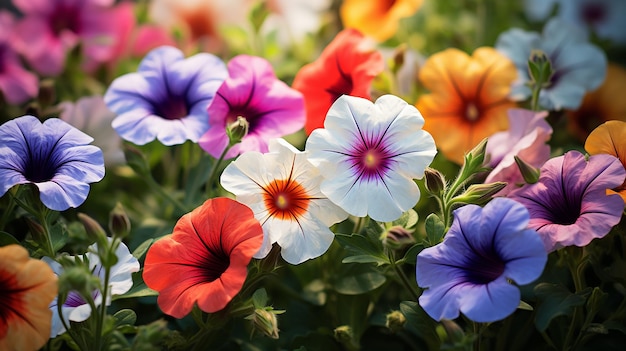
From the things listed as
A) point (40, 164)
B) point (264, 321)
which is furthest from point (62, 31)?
point (264, 321)

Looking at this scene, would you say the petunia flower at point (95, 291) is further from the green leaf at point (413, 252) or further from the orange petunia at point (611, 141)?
the orange petunia at point (611, 141)

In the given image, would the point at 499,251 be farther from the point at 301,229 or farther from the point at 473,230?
the point at 301,229

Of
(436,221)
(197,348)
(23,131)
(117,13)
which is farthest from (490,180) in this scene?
(117,13)

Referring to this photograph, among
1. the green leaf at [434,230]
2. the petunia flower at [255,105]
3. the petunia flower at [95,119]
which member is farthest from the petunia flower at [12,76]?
the green leaf at [434,230]

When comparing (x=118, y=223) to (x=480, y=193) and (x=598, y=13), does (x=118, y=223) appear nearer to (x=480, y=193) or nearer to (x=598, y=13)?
(x=480, y=193)

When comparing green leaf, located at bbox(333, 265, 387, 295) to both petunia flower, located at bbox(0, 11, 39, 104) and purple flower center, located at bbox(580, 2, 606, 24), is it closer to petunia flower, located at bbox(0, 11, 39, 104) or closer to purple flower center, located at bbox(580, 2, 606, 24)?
petunia flower, located at bbox(0, 11, 39, 104)
